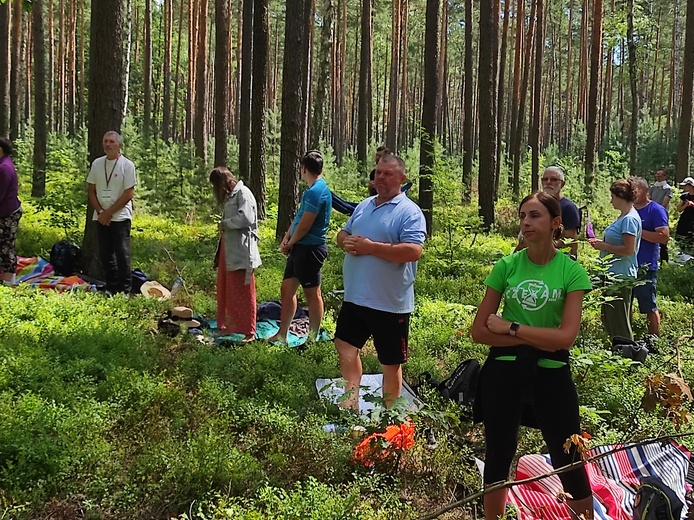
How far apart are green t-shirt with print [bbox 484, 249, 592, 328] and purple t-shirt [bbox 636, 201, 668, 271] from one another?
4.42 m

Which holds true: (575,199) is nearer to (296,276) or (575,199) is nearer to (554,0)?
(296,276)

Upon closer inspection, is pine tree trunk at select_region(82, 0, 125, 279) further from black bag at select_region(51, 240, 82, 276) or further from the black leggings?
the black leggings

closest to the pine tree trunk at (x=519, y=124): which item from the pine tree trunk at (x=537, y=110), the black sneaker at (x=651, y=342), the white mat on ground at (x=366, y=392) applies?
the pine tree trunk at (x=537, y=110)

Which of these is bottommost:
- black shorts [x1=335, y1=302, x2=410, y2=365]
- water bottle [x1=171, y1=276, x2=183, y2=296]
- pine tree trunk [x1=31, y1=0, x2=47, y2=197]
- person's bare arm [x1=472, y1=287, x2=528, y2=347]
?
water bottle [x1=171, y1=276, x2=183, y2=296]

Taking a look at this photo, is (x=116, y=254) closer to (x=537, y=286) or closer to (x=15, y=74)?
(x=537, y=286)

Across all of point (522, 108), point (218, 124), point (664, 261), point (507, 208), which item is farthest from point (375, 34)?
point (664, 261)

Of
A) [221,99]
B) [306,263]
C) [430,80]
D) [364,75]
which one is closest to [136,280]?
[306,263]

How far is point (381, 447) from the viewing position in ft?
13.2

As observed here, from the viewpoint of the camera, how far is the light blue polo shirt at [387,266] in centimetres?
443

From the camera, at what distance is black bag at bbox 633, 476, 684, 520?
3.36m

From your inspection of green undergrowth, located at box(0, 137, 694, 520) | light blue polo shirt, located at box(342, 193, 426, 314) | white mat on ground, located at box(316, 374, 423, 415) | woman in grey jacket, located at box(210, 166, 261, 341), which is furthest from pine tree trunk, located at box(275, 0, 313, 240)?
light blue polo shirt, located at box(342, 193, 426, 314)

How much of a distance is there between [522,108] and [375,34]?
81.0ft

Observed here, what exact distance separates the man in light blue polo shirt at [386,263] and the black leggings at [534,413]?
1.11 meters

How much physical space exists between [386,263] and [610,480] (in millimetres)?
2065
